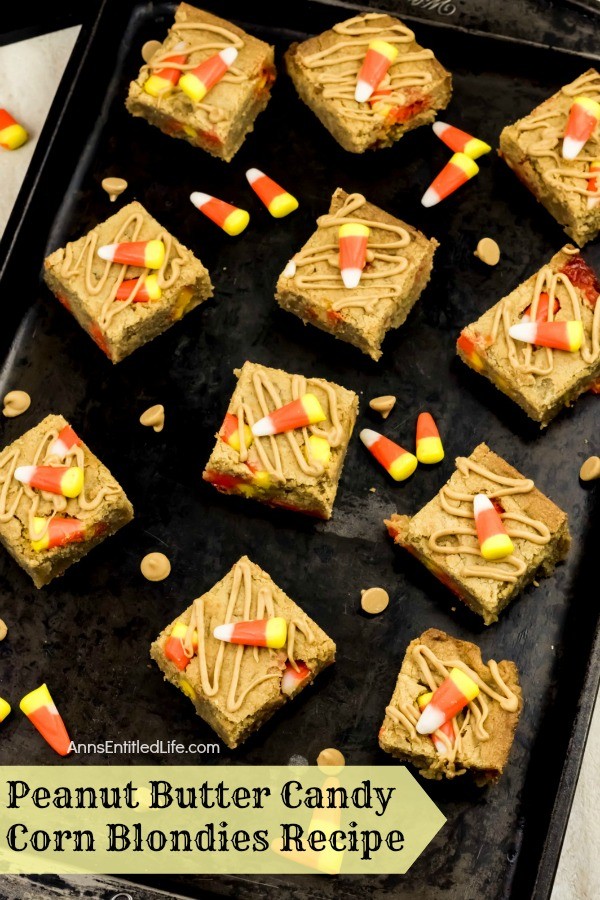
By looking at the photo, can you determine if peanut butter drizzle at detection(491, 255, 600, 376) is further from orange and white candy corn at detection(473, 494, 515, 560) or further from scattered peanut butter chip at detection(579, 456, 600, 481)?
orange and white candy corn at detection(473, 494, 515, 560)

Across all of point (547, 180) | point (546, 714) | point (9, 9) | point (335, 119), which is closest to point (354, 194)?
point (335, 119)

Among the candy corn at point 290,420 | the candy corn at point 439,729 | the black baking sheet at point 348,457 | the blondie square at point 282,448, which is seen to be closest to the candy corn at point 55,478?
the black baking sheet at point 348,457

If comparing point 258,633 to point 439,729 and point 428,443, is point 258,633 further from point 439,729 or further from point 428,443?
point 428,443

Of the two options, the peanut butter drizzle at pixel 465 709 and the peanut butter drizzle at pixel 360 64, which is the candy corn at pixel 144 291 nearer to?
the peanut butter drizzle at pixel 360 64

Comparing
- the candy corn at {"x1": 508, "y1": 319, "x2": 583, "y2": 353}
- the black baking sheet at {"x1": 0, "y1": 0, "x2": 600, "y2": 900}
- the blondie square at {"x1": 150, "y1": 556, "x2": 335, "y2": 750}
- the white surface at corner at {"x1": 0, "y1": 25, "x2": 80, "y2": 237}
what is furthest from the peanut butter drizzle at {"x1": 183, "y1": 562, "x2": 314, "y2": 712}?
the white surface at corner at {"x1": 0, "y1": 25, "x2": 80, "y2": 237}

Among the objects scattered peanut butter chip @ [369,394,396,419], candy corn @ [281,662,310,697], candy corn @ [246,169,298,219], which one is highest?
candy corn @ [246,169,298,219]

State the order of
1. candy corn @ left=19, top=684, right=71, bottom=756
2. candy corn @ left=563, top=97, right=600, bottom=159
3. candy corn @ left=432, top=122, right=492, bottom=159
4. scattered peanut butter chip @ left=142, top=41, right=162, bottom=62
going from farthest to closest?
scattered peanut butter chip @ left=142, top=41, right=162, bottom=62 → candy corn @ left=432, top=122, right=492, bottom=159 → candy corn @ left=563, top=97, right=600, bottom=159 → candy corn @ left=19, top=684, right=71, bottom=756
